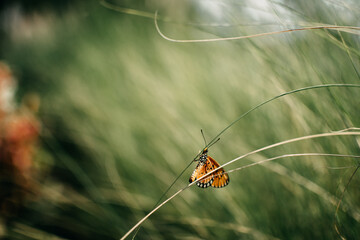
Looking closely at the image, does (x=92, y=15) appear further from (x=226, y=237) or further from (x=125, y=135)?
(x=226, y=237)

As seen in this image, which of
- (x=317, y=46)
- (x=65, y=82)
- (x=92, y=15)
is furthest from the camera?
(x=92, y=15)

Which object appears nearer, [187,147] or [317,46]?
[317,46]

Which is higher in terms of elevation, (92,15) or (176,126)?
(92,15)

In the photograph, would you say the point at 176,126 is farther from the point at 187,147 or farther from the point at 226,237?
the point at 226,237

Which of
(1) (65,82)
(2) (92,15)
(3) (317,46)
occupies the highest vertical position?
(2) (92,15)

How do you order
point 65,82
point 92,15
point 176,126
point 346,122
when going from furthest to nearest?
1. point 92,15
2. point 65,82
3. point 176,126
4. point 346,122

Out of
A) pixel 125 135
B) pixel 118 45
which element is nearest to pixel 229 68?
pixel 125 135
